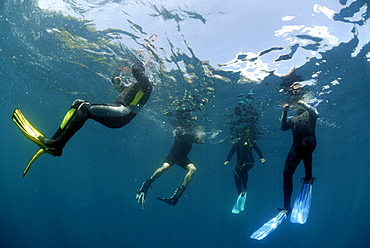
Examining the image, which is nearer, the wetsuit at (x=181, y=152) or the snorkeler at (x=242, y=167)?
the wetsuit at (x=181, y=152)

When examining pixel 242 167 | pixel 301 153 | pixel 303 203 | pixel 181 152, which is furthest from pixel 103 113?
A: pixel 242 167

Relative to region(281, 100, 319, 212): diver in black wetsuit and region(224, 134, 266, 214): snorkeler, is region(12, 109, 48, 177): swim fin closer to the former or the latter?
region(281, 100, 319, 212): diver in black wetsuit

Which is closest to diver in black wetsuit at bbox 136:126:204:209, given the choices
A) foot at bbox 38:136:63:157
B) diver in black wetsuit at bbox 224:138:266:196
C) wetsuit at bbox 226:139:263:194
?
diver in black wetsuit at bbox 224:138:266:196

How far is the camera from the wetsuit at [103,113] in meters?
3.51

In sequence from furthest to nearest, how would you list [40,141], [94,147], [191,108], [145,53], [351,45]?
[94,147]
[191,108]
[145,53]
[351,45]
[40,141]

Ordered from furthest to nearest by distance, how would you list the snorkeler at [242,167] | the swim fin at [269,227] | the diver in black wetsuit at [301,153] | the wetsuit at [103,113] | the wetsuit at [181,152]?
the snorkeler at [242,167], the wetsuit at [181,152], the diver in black wetsuit at [301,153], the swim fin at [269,227], the wetsuit at [103,113]

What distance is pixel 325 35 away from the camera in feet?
27.5

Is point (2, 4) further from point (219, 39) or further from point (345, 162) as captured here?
point (345, 162)

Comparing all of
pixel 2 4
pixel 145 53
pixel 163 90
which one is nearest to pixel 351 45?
pixel 145 53

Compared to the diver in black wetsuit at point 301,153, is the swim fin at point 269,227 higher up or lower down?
lower down

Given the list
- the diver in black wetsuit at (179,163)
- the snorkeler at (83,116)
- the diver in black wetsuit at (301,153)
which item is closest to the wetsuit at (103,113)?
the snorkeler at (83,116)

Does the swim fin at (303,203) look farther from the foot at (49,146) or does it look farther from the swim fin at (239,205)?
the foot at (49,146)

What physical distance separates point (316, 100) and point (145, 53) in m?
11.3

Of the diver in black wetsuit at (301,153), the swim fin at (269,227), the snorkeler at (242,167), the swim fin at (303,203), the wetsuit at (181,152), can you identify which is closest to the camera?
the swim fin at (269,227)
